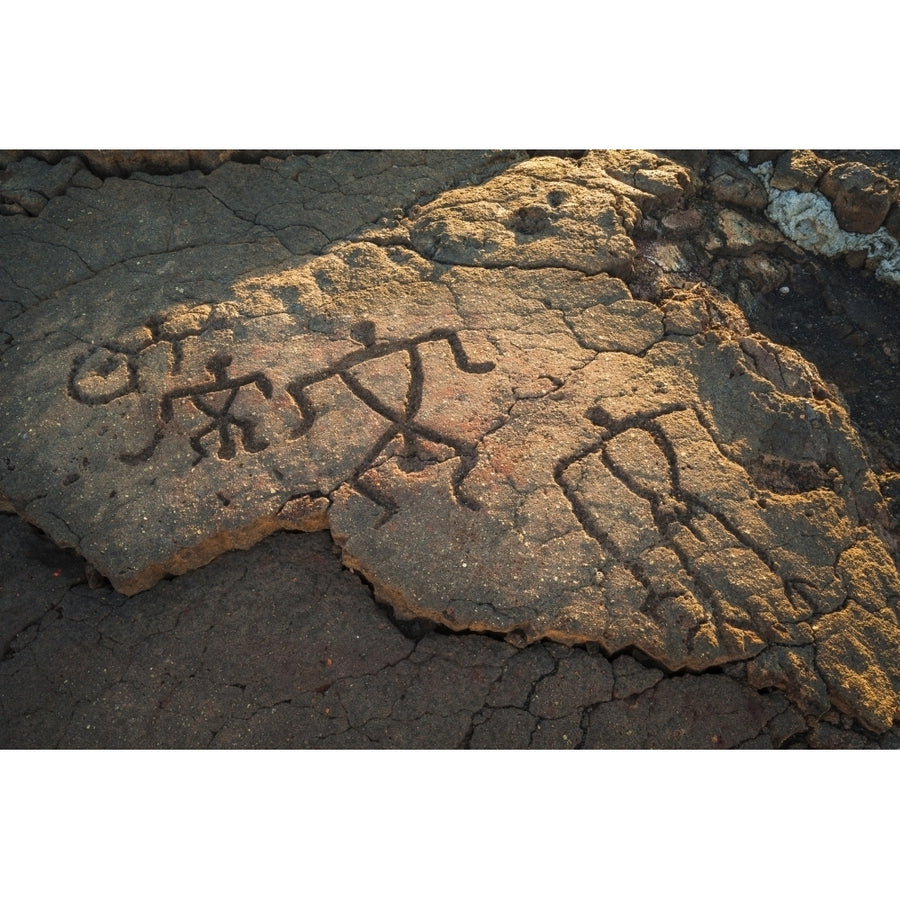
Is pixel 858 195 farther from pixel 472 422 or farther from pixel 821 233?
pixel 472 422

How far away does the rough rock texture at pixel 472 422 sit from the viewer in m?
2.79

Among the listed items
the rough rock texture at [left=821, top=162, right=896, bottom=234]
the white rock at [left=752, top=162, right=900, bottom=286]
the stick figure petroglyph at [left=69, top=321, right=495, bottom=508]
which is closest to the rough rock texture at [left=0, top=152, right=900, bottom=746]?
the stick figure petroglyph at [left=69, top=321, right=495, bottom=508]

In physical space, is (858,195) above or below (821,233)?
above

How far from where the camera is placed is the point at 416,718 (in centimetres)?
274

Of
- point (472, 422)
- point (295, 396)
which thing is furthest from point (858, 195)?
point (295, 396)

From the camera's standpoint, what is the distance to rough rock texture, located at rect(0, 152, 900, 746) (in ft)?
9.14

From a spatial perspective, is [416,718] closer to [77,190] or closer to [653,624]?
[653,624]

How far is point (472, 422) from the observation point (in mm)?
3041

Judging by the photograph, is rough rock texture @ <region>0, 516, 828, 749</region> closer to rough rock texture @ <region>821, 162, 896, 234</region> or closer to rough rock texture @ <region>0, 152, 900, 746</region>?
rough rock texture @ <region>0, 152, 900, 746</region>

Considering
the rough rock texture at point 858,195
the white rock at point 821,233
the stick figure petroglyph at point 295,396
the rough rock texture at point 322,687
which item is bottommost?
the rough rock texture at point 322,687

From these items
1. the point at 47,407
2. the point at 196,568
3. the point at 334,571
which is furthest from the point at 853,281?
the point at 47,407

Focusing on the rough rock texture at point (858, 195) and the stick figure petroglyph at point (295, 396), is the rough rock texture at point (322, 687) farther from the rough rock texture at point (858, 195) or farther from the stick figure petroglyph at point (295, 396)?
the rough rock texture at point (858, 195)

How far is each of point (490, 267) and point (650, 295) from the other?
2.37ft

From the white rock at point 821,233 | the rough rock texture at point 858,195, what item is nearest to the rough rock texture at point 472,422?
the white rock at point 821,233
